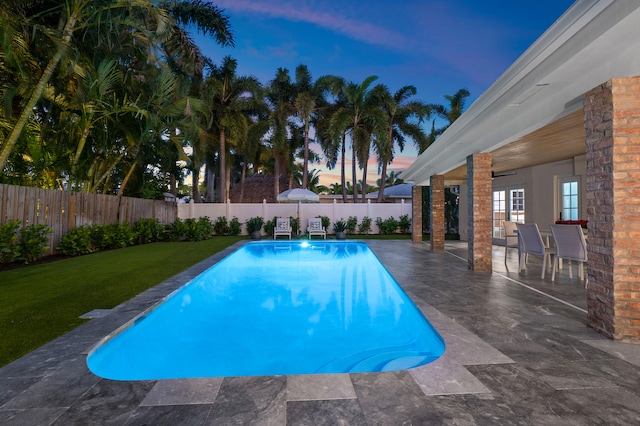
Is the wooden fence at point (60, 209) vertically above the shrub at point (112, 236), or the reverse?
the wooden fence at point (60, 209)

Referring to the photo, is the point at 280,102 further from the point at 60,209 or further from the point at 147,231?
the point at 60,209

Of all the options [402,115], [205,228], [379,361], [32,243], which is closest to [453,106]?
[402,115]

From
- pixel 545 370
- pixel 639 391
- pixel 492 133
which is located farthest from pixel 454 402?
pixel 492 133

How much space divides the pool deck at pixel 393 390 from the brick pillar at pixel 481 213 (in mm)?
3630

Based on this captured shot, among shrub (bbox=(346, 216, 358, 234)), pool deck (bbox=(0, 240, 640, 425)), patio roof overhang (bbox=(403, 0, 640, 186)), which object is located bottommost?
pool deck (bbox=(0, 240, 640, 425))

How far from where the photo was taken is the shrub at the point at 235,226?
16.7 metres

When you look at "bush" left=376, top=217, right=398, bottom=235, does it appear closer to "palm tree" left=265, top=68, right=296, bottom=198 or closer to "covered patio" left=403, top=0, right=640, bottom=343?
"palm tree" left=265, top=68, right=296, bottom=198

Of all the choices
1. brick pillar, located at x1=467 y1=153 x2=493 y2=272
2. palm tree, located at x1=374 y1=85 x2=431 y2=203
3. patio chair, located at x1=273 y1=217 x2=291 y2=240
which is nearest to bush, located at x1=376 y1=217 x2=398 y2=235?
palm tree, located at x1=374 y1=85 x2=431 y2=203

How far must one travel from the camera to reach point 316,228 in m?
15.6

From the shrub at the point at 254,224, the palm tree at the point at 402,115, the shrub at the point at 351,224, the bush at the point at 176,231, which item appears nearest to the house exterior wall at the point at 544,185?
the shrub at the point at 351,224

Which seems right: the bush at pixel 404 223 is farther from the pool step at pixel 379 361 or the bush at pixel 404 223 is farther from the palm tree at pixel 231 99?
the pool step at pixel 379 361

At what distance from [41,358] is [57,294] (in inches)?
106

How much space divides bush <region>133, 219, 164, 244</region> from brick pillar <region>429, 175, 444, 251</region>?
35.5ft

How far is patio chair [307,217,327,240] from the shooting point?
1524 centimetres
